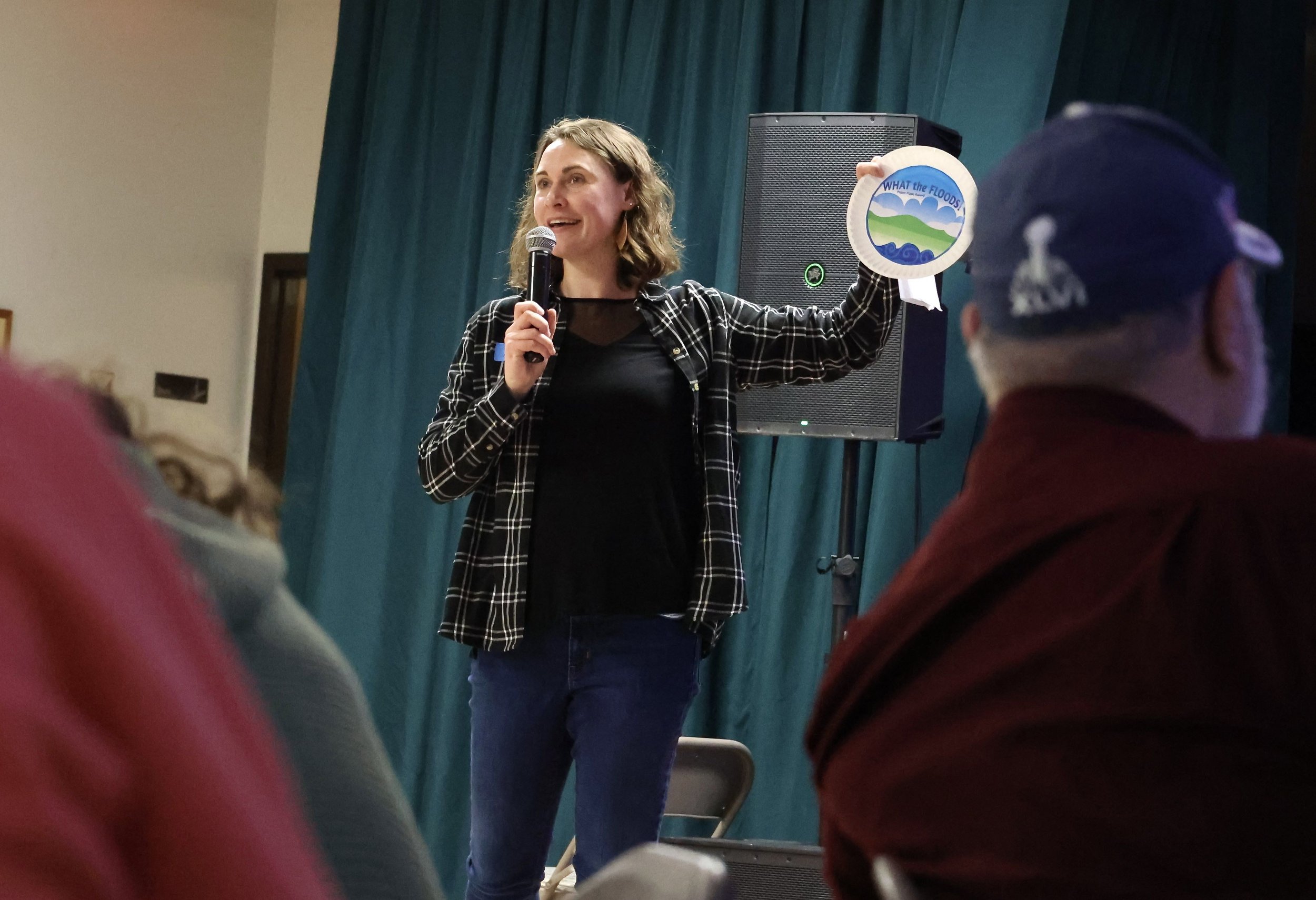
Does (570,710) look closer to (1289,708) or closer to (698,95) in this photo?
(1289,708)

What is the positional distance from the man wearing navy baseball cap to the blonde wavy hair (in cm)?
130

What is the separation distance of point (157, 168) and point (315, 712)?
4.38 m

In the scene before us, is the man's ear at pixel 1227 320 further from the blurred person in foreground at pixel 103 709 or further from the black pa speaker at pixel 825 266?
the black pa speaker at pixel 825 266

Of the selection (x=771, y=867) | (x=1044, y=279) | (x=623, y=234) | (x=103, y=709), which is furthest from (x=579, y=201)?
(x=103, y=709)

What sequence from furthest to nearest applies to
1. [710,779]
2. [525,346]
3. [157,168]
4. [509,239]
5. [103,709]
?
[157,168] < [509,239] < [710,779] < [525,346] < [103,709]

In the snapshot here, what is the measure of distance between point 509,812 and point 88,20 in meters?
3.25

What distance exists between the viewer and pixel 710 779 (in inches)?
111

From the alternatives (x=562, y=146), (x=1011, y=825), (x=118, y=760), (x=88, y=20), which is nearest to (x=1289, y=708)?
(x=1011, y=825)

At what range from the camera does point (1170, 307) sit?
0.99 m

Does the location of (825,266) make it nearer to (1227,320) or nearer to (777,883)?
(777,883)

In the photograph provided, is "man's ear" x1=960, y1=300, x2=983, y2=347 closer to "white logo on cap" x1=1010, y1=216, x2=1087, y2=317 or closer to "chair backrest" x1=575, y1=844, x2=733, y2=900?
"white logo on cap" x1=1010, y1=216, x2=1087, y2=317

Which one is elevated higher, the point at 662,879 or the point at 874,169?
the point at 874,169

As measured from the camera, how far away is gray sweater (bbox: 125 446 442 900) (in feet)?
1.72

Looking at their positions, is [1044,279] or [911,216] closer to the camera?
[1044,279]
